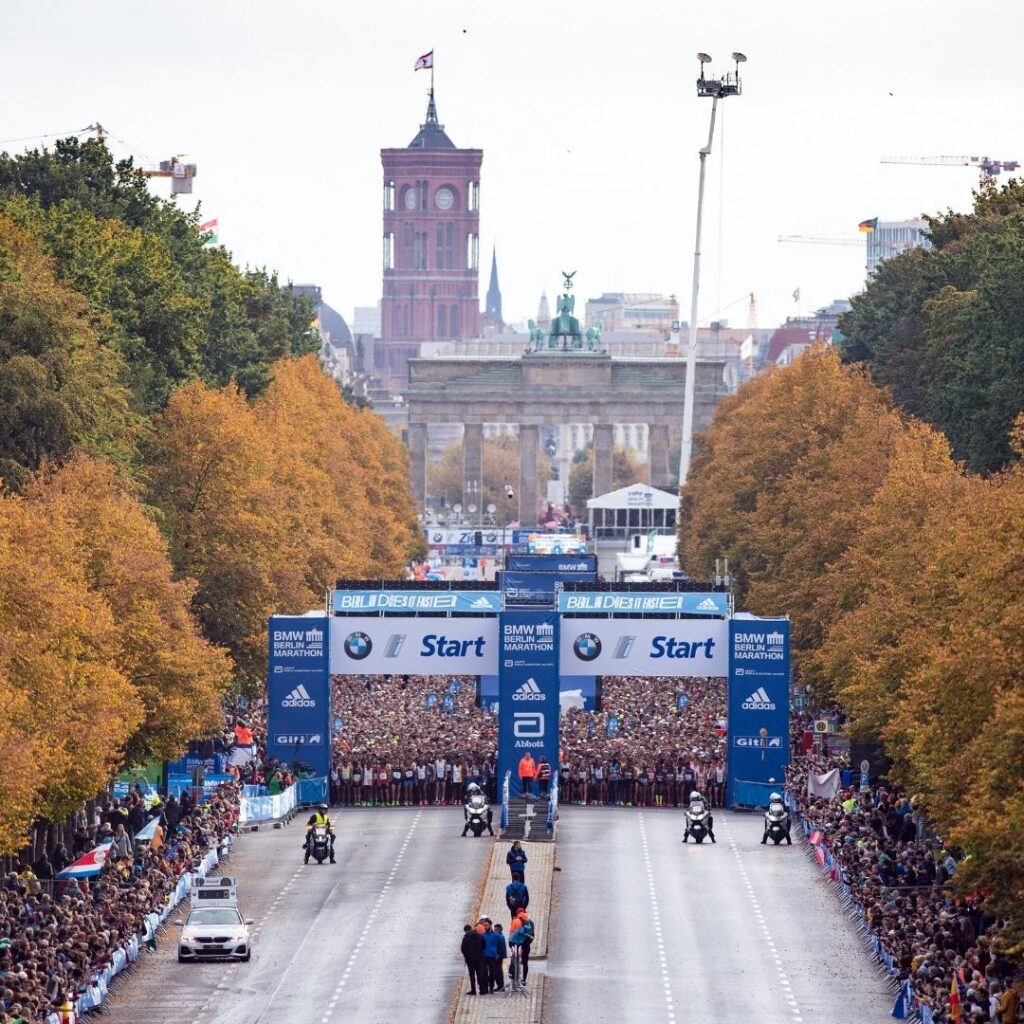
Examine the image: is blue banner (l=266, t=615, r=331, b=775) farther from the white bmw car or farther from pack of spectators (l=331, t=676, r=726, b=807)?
the white bmw car

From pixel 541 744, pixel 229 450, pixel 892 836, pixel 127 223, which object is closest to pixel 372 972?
pixel 892 836

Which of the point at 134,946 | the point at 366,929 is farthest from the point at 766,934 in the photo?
the point at 134,946

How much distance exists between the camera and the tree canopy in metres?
108

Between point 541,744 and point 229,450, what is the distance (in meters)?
23.4

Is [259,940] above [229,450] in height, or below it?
below

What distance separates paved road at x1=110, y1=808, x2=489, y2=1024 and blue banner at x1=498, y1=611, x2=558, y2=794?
3.61 m

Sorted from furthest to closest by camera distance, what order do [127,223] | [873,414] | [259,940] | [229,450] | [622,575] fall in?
1. [622,575]
2. [127,223]
3. [873,414]
4. [229,450]
5. [259,940]

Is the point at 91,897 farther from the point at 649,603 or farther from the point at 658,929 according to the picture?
the point at 649,603

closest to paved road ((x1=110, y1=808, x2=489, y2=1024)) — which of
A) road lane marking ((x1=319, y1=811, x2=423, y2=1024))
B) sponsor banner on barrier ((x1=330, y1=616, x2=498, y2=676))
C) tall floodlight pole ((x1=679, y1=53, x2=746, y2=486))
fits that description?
road lane marking ((x1=319, y1=811, x2=423, y2=1024))

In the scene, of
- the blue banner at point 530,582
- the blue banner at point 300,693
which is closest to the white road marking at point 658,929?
the blue banner at point 300,693

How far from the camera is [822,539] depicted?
339 feet

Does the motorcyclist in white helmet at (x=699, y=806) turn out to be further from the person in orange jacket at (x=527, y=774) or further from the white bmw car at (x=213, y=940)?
the white bmw car at (x=213, y=940)

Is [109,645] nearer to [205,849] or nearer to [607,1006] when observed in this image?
[205,849]

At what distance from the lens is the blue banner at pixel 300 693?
279 feet
